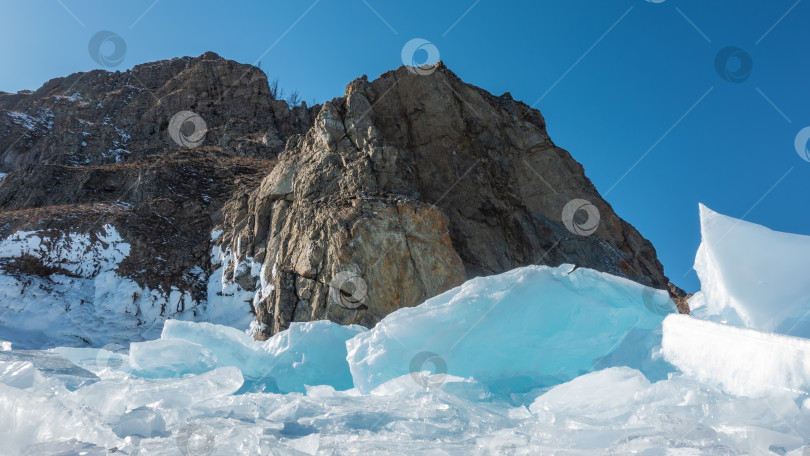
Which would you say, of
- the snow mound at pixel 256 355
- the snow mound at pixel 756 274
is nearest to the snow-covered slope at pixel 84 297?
the snow mound at pixel 256 355

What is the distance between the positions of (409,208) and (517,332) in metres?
7.53

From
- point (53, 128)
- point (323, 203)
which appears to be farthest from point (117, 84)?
point (323, 203)

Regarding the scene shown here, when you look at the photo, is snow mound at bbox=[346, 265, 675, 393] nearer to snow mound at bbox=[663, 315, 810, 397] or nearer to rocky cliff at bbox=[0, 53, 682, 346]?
snow mound at bbox=[663, 315, 810, 397]

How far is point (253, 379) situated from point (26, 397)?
444 centimetres

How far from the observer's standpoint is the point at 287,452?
2965 millimetres

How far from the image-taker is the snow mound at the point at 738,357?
3369mm

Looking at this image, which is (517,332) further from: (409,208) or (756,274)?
(409,208)

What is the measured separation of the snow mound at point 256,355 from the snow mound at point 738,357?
4698 millimetres

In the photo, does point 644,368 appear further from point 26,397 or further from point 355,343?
point 26,397

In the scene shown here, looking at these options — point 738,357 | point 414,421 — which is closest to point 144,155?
point 414,421

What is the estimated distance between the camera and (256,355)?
7.49 metres

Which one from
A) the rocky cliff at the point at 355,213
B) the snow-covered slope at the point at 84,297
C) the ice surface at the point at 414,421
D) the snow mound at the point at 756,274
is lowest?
the ice surface at the point at 414,421

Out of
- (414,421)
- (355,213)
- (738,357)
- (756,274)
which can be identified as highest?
(355,213)

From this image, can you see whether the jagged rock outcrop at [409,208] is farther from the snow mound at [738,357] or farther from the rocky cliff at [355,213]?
the snow mound at [738,357]
